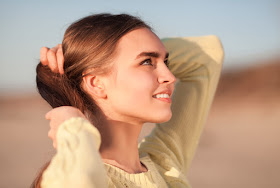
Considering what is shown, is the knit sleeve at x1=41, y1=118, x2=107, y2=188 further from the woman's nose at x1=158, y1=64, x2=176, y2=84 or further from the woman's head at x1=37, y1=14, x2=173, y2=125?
the woman's nose at x1=158, y1=64, x2=176, y2=84

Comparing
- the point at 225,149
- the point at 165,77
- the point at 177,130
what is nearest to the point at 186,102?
the point at 177,130

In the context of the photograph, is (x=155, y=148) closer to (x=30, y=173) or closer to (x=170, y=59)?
(x=170, y=59)

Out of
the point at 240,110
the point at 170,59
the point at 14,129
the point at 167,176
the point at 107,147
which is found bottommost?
the point at 14,129

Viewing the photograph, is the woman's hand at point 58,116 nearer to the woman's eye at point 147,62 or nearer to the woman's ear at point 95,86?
the woman's ear at point 95,86

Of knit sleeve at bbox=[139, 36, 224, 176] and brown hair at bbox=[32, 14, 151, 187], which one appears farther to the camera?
knit sleeve at bbox=[139, 36, 224, 176]

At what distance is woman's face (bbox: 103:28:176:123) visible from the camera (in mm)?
1934

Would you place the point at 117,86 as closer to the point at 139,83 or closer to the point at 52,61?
the point at 139,83

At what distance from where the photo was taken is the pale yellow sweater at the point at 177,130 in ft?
4.57

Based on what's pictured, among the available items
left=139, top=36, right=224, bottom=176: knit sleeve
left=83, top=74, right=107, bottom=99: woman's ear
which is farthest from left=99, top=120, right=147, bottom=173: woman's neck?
left=139, top=36, right=224, bottom=176: knit sleeve

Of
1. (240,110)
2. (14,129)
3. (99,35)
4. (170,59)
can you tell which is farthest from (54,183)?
(14,129)

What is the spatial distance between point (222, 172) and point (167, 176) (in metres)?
4.86

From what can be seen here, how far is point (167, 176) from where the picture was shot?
215cm

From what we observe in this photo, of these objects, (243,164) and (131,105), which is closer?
(131,105)

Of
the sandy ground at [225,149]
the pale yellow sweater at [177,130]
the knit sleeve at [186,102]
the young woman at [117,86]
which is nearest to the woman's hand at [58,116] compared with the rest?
the pale yellow sweater at [177,130]
